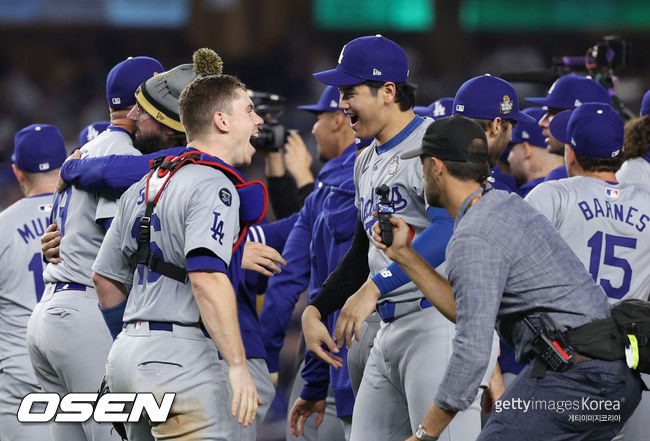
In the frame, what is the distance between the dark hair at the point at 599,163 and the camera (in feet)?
14.9

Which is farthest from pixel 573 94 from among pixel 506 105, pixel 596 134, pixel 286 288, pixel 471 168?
pixel 471 168

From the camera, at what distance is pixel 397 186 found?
4.05 meters

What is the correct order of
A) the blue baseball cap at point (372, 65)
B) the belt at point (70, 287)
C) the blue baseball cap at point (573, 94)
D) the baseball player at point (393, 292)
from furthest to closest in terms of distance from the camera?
the blue baseball cap at point (573, 94) → the belt at point (70, 287) → the blue baseball cap at point (372, 65) → the baseball player at point (393, 292)

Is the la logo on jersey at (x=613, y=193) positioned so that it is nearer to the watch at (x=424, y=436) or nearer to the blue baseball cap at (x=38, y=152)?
the watch at (x=424, y=436)

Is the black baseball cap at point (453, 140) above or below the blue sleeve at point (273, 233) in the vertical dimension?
above

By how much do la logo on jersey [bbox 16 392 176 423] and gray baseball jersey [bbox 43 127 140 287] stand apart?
555 mm

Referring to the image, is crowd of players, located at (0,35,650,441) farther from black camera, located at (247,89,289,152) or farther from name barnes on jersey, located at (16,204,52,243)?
black camera, located at (247,89,289,152)

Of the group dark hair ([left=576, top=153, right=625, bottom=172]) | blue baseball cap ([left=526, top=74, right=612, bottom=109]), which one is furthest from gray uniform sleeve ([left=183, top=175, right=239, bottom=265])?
blue baseball cap ([left=526, top=74, right=612, bottom=109])

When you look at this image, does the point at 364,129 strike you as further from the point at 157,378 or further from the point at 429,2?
the point at 429,2

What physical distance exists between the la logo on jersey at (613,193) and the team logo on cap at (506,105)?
640 millimetres

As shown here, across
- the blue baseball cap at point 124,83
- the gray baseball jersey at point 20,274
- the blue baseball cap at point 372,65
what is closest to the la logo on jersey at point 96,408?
the gray baseball jersey at point 20,274

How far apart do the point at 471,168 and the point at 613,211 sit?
4.26ft

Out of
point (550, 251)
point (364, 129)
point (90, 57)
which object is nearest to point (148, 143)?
point (364, 129)

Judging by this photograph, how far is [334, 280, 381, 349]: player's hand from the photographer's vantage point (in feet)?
12.4
